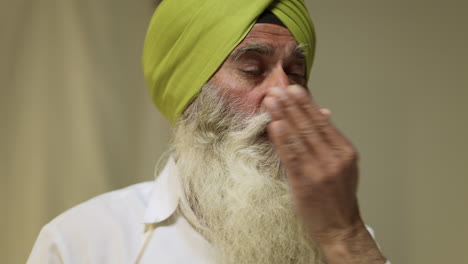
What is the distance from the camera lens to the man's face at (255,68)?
1083mm

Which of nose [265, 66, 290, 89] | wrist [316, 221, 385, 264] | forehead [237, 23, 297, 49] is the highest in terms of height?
forehead [237, 23, 297, 49]

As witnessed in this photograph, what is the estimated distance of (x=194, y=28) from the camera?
1.12 meters

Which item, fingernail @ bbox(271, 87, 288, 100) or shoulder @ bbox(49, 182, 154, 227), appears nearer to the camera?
fingernail @ bbox(271, 87, 288, 100)

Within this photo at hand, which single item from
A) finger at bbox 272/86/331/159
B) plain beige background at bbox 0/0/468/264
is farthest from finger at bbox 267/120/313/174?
plain beige background at bbox 0/0/468/264

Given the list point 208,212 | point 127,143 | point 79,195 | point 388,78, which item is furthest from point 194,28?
point 388,78

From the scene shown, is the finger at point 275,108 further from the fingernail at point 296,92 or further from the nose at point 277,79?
the nose at point 277,79

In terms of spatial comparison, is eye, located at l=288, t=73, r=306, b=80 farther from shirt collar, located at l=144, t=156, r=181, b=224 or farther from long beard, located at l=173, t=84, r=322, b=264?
shirt collar, located at l=144, t=156, r=181, b=224

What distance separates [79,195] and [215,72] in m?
0.70

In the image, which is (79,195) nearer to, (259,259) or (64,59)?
(64,59)

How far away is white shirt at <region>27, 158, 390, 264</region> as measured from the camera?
1.05 meters

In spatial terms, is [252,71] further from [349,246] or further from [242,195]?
[349,246]

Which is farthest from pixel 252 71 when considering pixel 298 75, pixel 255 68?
pixel 298 75

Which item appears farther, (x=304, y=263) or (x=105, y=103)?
(x=105, y=103)

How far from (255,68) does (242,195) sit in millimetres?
274
